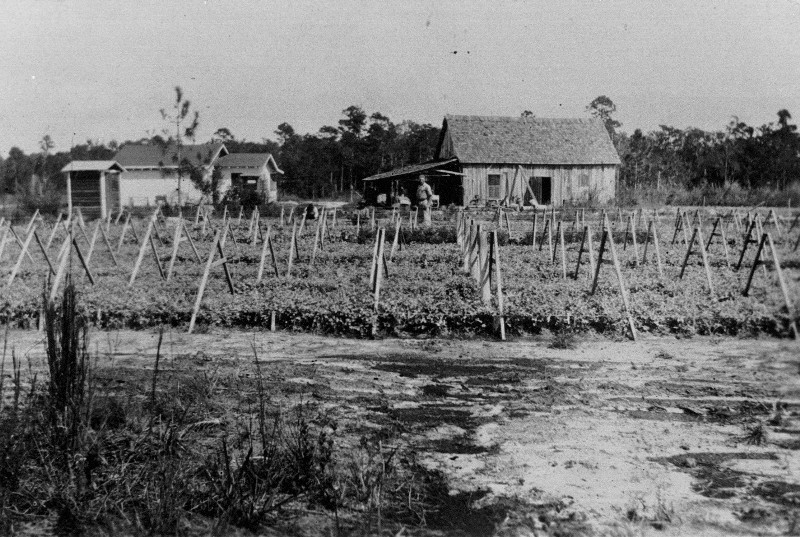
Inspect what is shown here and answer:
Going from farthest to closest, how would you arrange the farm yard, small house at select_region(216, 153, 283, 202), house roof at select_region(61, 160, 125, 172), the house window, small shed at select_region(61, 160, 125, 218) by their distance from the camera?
small house at select_region(216, 153, 283, 202)
the house window
small shed at select_region(61, 160, 125, 218)
house roof at select_region(61, 160, 125, 172)
the farm yard

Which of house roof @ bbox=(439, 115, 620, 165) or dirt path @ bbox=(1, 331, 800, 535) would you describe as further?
house roof @ bbox=(439, 115, 620, 165)

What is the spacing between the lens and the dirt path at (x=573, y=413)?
4145 millimetres

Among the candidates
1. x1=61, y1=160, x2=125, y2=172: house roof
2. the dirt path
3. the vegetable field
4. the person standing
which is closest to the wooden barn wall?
the person standing

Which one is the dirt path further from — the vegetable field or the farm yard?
the vegetable field

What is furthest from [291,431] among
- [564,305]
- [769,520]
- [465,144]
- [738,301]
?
[465,144]

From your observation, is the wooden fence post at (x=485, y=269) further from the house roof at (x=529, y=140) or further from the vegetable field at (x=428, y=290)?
the house roof at (x=529, y=140)

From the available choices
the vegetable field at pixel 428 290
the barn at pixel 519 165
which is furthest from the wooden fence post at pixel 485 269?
the barn at pixel 519 165

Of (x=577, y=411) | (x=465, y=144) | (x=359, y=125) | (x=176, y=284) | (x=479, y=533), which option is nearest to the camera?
(x=479, y=533)

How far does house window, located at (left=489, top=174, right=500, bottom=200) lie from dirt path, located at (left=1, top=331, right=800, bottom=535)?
25202mm

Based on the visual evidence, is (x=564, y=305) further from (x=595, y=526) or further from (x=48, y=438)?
(x=48, y=438)

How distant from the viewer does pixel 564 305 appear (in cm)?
931

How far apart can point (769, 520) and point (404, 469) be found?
229 cm

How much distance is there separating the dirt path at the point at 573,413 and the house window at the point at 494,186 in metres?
25.2

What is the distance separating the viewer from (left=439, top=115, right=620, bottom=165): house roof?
33.2 m
